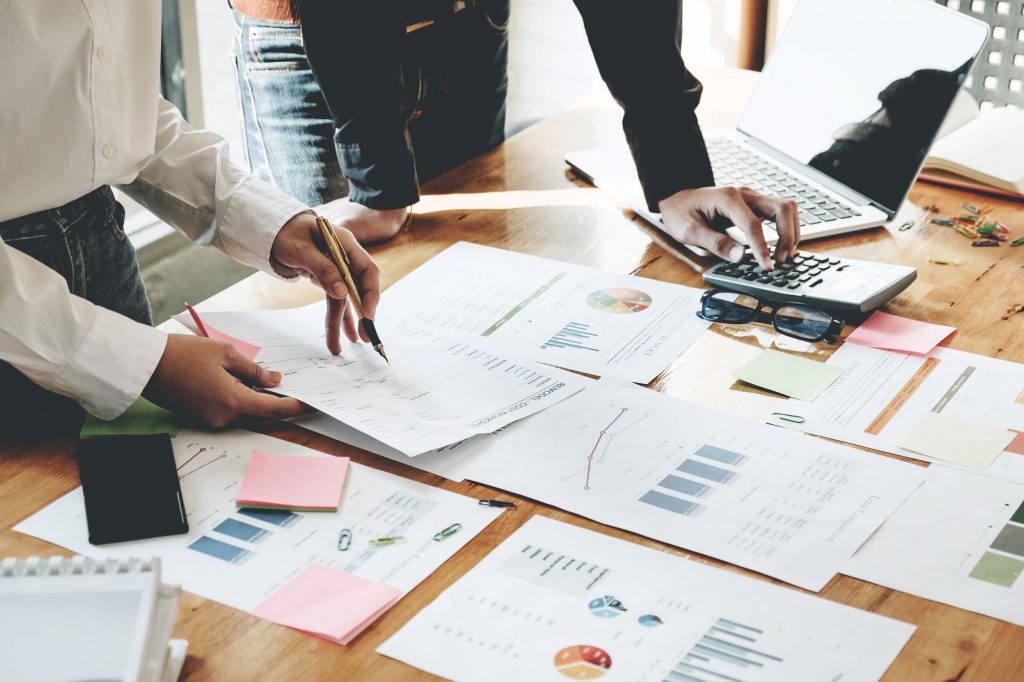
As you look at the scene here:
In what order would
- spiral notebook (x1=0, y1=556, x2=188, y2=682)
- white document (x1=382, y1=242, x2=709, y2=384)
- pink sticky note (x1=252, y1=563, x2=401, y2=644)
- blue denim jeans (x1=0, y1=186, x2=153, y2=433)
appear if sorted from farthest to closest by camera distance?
white document (x1=382, y1=242, x2=709, y2=384) < blue denim jeans (x1=0, y1=186, x2=153, y2=433) < pink sticky note (x1=252, y1=563, x2=401, y2=644) < spiral notebook (x1=0, y1=556, x2=188, y2=682)

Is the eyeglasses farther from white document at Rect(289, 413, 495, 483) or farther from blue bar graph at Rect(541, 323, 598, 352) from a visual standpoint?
white document at Rect(289, 413, 495, 483)

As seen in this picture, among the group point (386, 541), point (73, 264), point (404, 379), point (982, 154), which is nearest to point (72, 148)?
point (73, 264)

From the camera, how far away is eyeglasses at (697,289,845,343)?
→ 52.0 inches

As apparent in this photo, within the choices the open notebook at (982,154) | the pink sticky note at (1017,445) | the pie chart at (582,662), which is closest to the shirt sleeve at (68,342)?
the pie chart at (582,662)

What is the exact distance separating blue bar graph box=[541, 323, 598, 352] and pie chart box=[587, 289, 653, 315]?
61 millimetres

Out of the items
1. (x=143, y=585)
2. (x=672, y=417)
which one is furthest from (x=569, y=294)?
(x=143, y=585)

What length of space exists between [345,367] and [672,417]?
38 centimetres

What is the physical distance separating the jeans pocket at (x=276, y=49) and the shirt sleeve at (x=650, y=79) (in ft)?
1.47

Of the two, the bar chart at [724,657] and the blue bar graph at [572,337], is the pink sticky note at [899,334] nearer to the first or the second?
the blue bar graph at [572,337]

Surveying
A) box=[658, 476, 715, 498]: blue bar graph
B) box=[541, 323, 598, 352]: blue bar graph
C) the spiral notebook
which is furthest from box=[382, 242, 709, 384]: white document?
the spiral notebook

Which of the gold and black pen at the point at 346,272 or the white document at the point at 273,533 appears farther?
the gold and black pen at the point at 346,272

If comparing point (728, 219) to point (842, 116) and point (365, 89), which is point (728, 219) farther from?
point (365, 89)

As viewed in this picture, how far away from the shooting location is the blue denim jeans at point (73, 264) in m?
1.18

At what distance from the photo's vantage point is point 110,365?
1.08 metres
